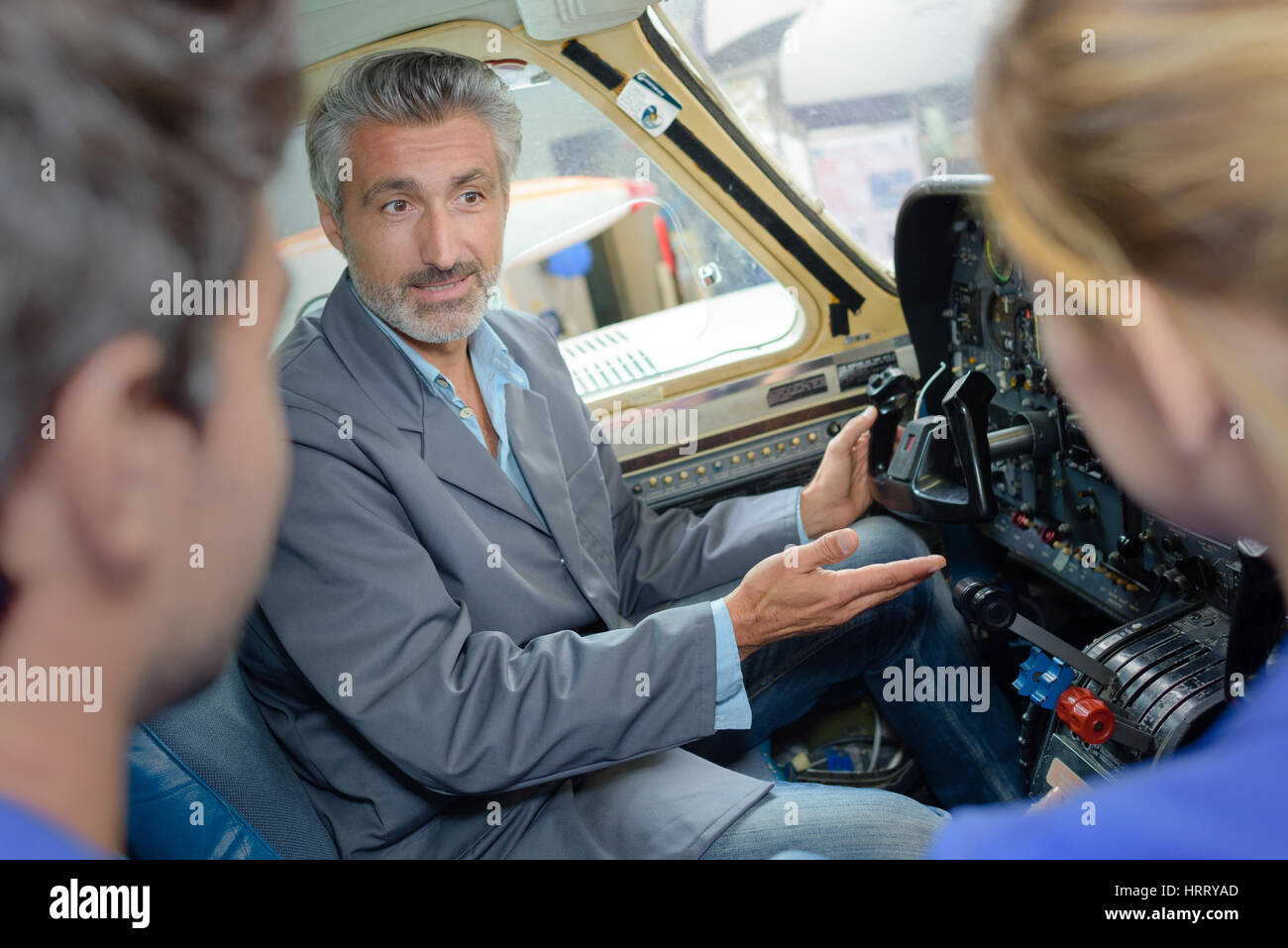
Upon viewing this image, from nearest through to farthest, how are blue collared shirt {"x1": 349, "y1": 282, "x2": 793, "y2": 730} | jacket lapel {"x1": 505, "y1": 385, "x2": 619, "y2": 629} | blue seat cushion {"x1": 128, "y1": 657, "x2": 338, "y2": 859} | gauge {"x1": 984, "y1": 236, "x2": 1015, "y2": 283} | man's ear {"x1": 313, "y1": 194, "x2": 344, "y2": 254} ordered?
blue seat cushion {"x1": 128, "y1": 657, "x2": 338, "y2": 859} → blue collared shirt {"x1": 349, "y1": 282, "x2": 793, "y2": 730} → jacket lapel {"x1": 505, "y1": 385, "x2": 619, "y2": 629} → man's ear {"x1": 313, "y1": 194, "x2": 344, "y2": 254} → gauge {"x1": 984, "y1": 236, "x2": 1015, "y2": 283}

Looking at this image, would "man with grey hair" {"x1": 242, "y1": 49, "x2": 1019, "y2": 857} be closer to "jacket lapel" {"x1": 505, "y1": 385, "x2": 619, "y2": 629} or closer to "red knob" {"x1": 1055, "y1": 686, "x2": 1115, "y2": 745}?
"jacket lapel" {"x1": 505, "y1": 385, "x2": 619, "y2": 629}

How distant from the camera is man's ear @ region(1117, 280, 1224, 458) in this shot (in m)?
0.55

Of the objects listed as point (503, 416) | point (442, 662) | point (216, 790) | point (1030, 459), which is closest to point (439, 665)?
point (442, 662)

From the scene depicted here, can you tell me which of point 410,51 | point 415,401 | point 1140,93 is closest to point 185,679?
point 1140,93

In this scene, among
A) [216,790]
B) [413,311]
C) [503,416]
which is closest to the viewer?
[216,790]

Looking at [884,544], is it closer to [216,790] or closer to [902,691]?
[902,691]

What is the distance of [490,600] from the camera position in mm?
1566

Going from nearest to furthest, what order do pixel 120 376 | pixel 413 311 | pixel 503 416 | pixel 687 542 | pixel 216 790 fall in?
pixel 120 376
pixel 216 790
pixel 413 311
pixel 503 416
pixel 687 542

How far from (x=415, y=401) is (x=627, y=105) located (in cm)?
93

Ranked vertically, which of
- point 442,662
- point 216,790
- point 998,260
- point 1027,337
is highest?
point 998,260

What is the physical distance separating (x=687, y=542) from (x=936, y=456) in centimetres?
55

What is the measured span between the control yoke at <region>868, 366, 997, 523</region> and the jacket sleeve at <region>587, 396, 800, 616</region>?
0.72ft

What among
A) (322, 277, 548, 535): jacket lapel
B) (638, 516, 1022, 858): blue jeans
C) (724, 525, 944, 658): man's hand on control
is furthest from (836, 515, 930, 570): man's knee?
(322, 277, 548, 535): jacket lapel
